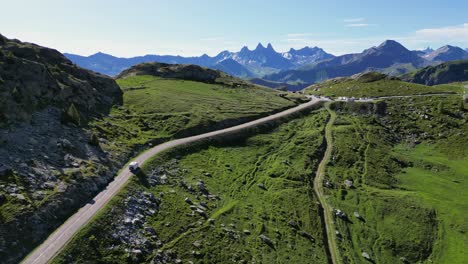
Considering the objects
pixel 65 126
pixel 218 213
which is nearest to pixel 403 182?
pixel 218 213

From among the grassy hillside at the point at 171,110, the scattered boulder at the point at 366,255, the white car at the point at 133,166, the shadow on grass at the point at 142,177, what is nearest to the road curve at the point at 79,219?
the white car at the point at 133,166

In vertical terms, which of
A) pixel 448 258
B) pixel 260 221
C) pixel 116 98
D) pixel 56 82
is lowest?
pixel 448 258

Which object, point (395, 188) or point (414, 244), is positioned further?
point (395, 188)

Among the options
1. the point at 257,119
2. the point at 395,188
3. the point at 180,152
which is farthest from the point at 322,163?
the point at 180,152

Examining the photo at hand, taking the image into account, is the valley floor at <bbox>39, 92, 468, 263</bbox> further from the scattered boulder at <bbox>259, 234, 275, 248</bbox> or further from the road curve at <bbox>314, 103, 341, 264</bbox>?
the road curve at <bbox>314, 103, 341, 264</bbox>

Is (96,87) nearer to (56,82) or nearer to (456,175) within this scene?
(56,82)

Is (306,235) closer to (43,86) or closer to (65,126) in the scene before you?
(65,126)
